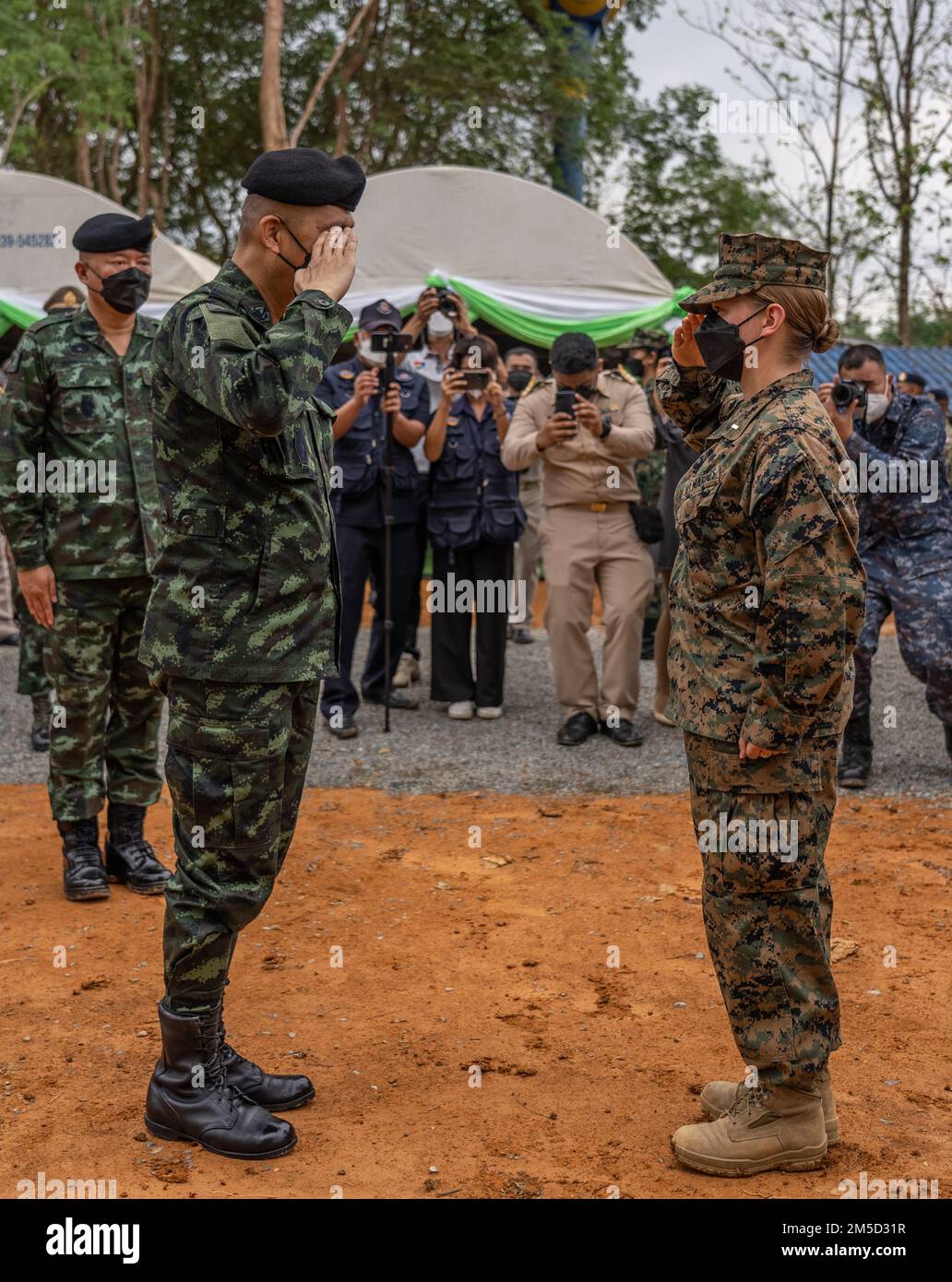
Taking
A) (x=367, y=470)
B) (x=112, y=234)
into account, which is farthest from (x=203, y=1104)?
(x=367, y=470)

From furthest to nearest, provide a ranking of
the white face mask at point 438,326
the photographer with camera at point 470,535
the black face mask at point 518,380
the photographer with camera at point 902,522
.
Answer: the black face mask at point 518,380 → the white face mask at point 438,326 → the photographer with camera at point 470,535 → the photographer with camera at point 902,522

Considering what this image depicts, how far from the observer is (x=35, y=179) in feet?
47.0

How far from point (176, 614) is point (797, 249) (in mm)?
1646

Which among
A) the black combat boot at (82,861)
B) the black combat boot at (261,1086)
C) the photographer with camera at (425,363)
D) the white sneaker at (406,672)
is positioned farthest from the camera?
the white sneaker at (406,672)

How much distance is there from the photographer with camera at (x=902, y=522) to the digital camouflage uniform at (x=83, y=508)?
331cm

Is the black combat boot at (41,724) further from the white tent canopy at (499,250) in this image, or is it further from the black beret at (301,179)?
the white tent canopy at (499,250)

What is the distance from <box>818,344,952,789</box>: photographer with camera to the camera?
21.3 ft

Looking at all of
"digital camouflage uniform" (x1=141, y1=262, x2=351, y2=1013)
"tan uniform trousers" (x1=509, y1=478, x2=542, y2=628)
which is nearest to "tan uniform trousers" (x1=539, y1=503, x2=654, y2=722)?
"tan uniform trousers" (x1=509, y1=478, x2=542, y2=628)

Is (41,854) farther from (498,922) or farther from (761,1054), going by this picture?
(761,1054)

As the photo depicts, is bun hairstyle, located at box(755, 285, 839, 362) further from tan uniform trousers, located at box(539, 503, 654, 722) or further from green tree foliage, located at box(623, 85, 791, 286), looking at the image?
green tree foliage, located at box(623, 85, 791, 286)

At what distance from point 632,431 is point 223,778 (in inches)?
188

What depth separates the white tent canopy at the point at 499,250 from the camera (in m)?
13.8

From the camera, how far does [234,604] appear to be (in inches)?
121

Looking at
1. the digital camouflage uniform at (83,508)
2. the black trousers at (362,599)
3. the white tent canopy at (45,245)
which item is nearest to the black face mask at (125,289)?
the digital camouflage uniform at (83,508)
